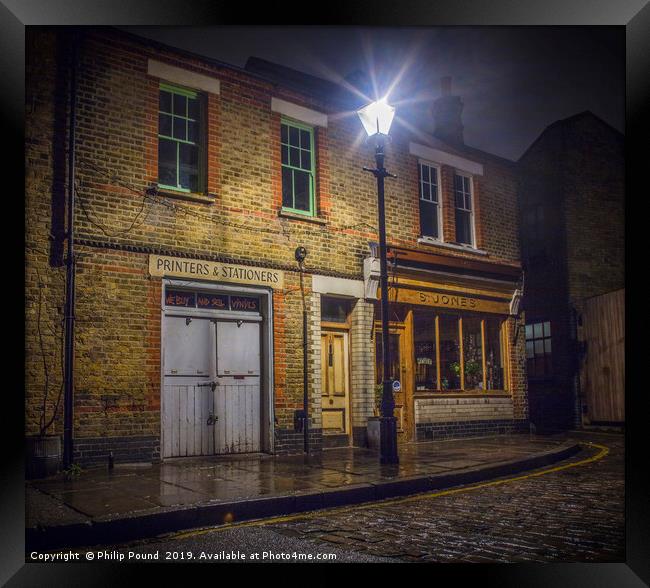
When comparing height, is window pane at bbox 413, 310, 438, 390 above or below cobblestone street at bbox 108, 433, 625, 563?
above

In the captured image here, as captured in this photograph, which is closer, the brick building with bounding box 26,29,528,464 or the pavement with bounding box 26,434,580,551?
the pavement with bounding box 26,434,580,551

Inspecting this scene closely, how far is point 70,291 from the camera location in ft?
24.1

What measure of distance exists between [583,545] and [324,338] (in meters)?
5.91

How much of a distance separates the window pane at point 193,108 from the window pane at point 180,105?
0.06 m

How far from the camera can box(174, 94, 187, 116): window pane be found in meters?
8.75

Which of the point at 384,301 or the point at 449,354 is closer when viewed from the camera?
the point at 384,301

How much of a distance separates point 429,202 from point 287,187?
3197 millimetres

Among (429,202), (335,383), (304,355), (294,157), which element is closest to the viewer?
(304,355)

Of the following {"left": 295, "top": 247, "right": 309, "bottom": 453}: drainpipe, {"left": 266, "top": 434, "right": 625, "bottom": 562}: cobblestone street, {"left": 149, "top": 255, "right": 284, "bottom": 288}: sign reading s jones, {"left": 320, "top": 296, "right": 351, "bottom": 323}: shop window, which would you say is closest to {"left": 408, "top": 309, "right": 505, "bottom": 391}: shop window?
{"left": 320, "top": 296, "right": 351, "bottom": 323}: shop window

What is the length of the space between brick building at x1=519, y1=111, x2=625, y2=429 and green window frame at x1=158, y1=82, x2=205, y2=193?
7743mm

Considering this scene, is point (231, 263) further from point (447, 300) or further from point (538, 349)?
point (538, 349)

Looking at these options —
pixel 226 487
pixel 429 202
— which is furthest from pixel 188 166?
pixel 429 202

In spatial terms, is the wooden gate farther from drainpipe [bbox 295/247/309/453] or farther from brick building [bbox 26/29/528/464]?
drainpipe [bbox 295/247/309/453]

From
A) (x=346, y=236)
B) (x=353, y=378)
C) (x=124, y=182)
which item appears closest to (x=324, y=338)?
(x=353, y=378)
